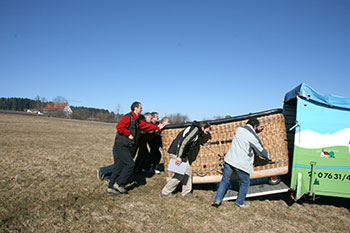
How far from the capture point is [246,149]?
5062 millimetres

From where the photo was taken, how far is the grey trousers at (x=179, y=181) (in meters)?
5.68

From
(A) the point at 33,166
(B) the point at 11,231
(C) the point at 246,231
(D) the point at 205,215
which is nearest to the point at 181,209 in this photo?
(D) the point at 205,215

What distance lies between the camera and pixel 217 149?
5859 mm

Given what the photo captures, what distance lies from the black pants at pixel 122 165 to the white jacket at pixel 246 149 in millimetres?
2399

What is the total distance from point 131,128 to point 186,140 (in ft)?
4.87

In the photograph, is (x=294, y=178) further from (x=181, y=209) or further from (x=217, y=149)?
(x=181, y=209)

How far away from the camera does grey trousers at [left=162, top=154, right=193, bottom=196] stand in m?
5.68

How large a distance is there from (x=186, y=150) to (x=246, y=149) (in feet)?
4.38

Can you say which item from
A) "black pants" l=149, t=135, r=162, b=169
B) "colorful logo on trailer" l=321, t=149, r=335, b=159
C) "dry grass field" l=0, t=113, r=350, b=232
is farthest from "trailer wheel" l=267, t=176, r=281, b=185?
"black pants" l=149, t=135, r=162, b=169

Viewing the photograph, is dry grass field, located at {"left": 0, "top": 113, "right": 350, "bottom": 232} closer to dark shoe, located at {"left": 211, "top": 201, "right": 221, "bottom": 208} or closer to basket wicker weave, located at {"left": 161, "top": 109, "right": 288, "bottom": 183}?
dark shoe, located at {"left": 211, "top": 201, "right": 221, "bottom": 208}

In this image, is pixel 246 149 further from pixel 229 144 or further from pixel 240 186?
pixel 240 186

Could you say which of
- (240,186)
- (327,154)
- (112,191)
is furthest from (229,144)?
(112,191)

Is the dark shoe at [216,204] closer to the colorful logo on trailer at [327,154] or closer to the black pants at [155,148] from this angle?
the colorful logo on trailer at [327,154]

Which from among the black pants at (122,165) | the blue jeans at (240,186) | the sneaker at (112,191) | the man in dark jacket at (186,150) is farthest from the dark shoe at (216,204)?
the sneaker at (112,191)
